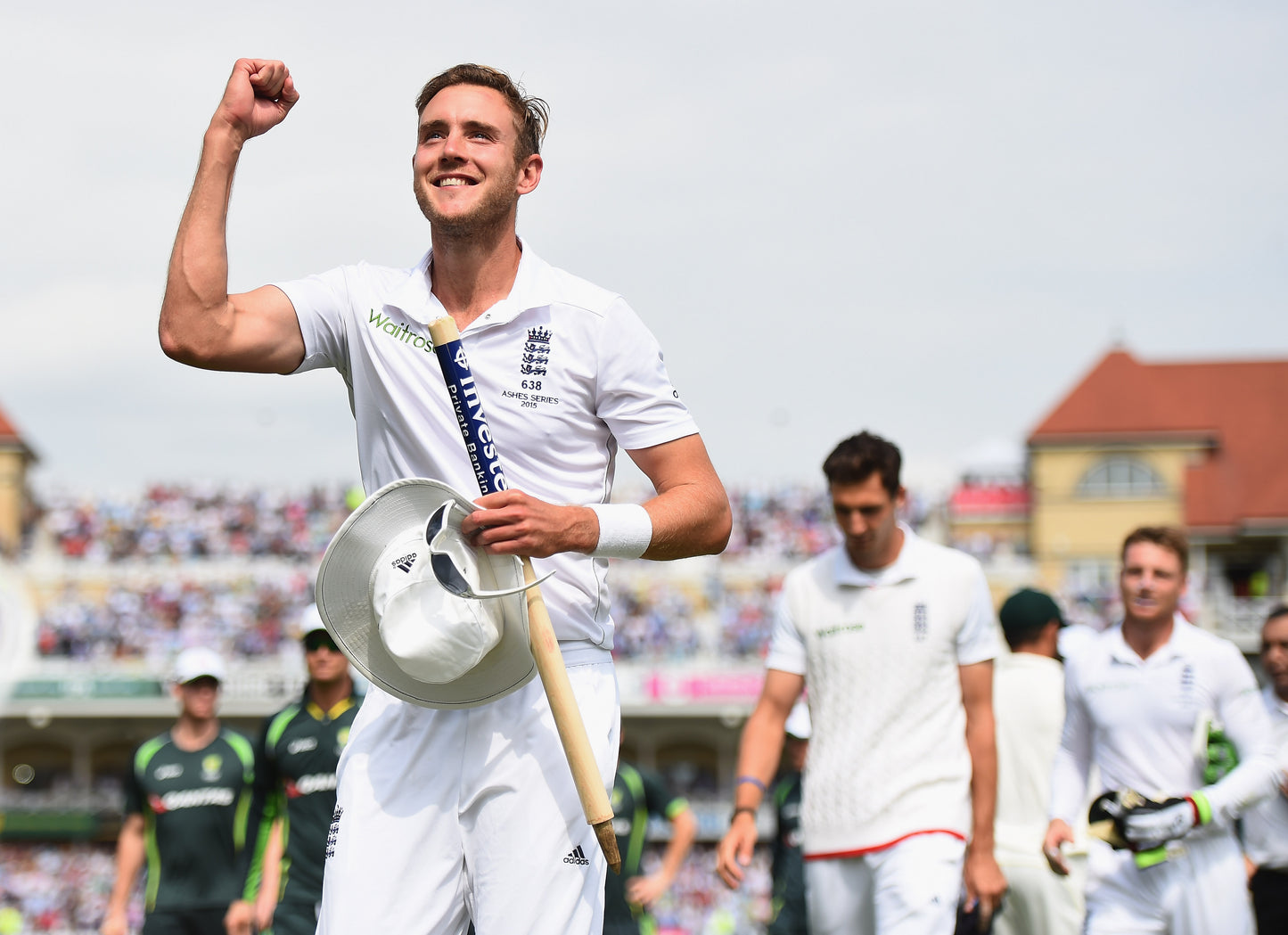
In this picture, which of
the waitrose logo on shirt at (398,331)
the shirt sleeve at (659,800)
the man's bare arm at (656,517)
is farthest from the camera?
the shirt sleeve at (659,800)

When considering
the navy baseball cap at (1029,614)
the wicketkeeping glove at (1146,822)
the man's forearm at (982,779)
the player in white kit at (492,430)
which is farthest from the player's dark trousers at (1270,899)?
the player in white kit at (492,430)

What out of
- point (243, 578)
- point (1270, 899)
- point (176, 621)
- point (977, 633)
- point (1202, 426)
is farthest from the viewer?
point (1202, 426)

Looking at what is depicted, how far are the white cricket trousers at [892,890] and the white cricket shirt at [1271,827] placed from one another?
6.21 ft

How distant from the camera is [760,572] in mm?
46188

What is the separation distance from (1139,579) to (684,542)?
10.9 feet

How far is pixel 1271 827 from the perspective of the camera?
23.3 feet

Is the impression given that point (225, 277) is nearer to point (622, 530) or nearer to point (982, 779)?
point (622, 530)

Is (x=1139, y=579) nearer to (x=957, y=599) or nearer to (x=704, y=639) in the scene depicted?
(x=957, y=599)

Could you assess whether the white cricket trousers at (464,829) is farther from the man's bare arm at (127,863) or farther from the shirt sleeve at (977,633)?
the man's bare arm at (127,863)

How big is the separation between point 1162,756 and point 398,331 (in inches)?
154

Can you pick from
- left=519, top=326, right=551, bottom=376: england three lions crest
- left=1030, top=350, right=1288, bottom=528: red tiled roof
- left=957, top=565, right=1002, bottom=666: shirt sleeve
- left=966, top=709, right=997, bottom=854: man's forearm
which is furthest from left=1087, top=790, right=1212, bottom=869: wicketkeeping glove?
left=1030, top=350, right=1288, bottom=528: red tiled roof

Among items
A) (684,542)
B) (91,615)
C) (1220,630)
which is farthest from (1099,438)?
(684,542)

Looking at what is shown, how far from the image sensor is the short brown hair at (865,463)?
6160 mm

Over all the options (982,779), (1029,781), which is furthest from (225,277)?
(1029,781)
